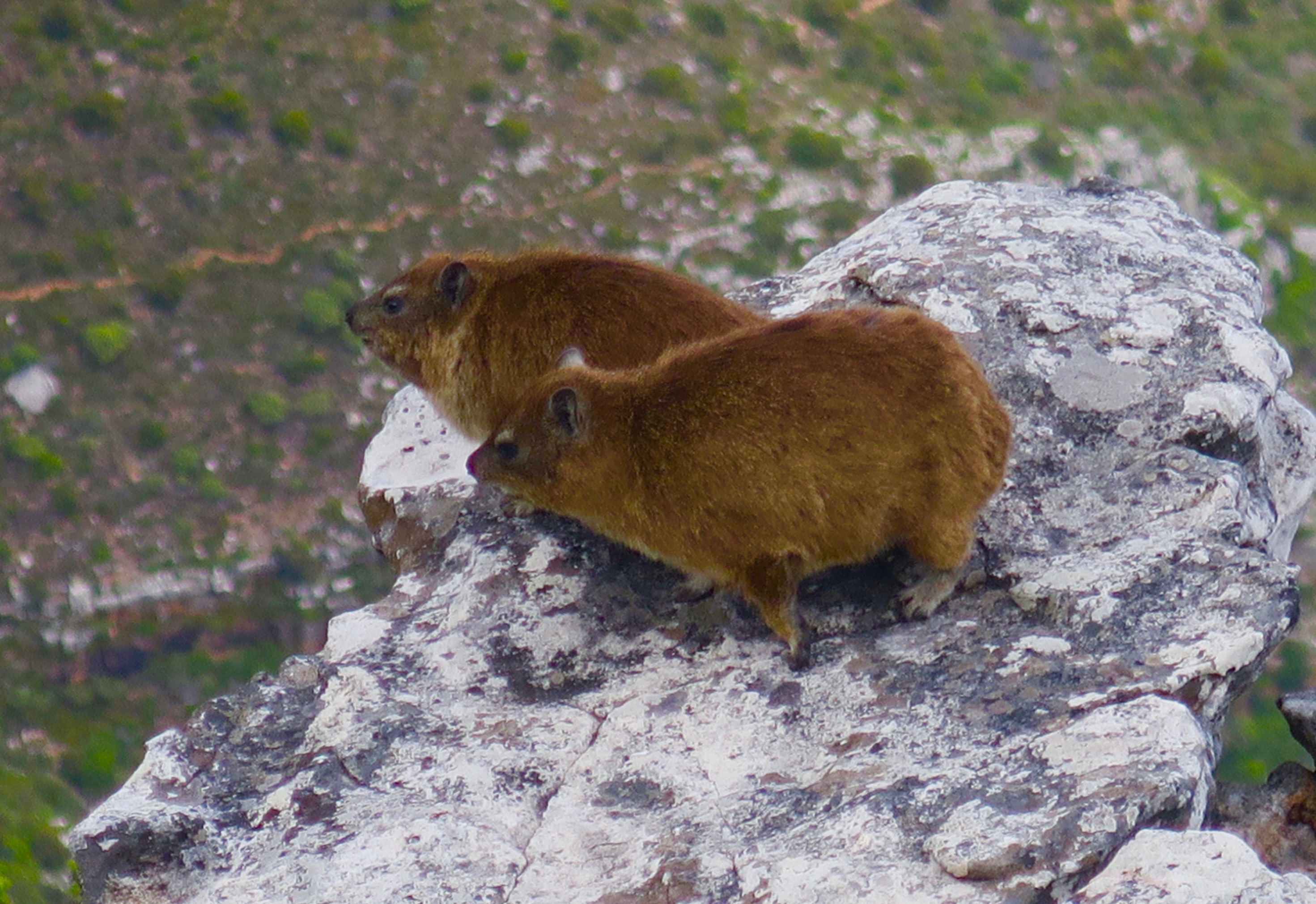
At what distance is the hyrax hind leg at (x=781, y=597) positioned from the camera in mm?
4754

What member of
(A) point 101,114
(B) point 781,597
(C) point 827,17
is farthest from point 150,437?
(B) point 781,597

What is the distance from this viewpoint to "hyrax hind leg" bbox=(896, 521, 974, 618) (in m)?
4.80

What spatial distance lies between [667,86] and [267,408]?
976 centimetres

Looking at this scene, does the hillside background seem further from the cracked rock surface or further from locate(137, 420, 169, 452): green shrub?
the cracked rock surface

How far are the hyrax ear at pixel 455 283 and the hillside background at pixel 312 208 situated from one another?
13.0m

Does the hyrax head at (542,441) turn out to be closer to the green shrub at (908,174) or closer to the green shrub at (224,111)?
the green shrub at (224,111)

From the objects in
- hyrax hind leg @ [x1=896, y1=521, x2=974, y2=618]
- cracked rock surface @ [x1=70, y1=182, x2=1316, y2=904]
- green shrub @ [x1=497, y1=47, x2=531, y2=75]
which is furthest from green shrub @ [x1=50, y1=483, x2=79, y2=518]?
hyrax hind leg @ [x1=896, y1=521, x2=974, y2=618]

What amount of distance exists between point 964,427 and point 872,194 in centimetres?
2159

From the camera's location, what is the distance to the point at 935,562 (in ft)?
15.9

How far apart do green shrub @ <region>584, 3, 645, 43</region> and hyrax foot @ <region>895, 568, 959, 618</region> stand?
23.2 meters

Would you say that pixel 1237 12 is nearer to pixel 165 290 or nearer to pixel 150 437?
pixel 165 290

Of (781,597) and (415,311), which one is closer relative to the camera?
(781,597)

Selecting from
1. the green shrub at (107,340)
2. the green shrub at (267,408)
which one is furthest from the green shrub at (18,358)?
the green shrub at (267,408)

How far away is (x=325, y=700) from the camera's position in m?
4.77
